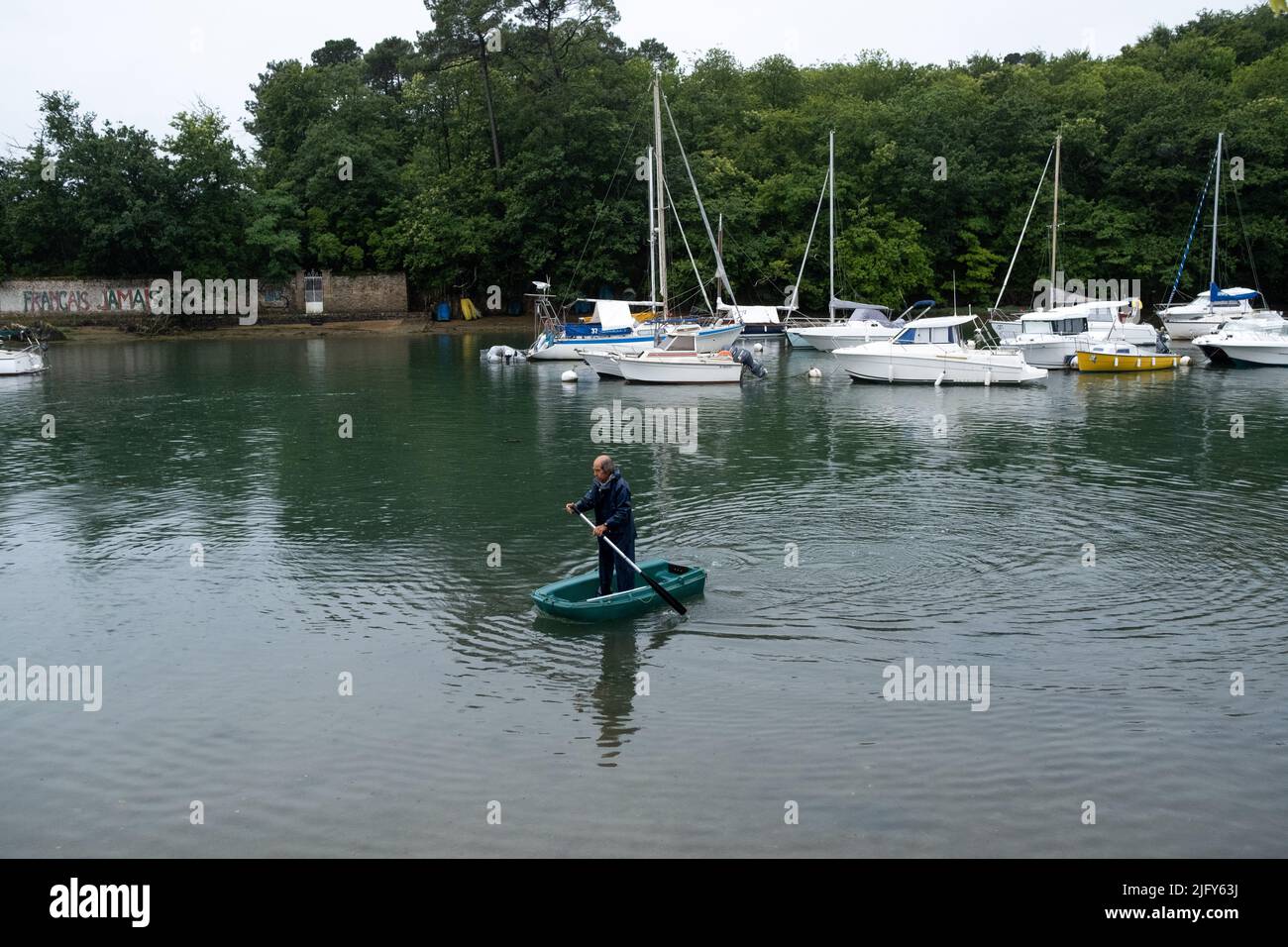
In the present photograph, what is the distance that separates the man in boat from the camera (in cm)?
1316

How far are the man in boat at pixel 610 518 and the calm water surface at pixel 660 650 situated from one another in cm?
64

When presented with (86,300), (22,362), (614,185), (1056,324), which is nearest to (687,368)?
(1056,324)

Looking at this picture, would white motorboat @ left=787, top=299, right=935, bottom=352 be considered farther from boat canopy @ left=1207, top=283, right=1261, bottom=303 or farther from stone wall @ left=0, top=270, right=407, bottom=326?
stone wall @ left=0, top=270, right=407, bottom=326

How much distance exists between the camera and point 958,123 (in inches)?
2559

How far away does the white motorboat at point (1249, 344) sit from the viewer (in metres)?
41.3

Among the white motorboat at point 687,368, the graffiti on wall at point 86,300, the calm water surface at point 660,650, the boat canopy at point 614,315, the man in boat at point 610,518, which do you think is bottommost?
the calm water surface at point 660,650

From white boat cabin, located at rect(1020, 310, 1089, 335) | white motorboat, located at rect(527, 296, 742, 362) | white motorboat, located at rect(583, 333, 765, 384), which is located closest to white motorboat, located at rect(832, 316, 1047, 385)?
white motorboat, located at rect(583, 333, 765, 384)

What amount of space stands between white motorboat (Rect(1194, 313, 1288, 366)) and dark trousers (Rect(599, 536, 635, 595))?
3558 centimetres

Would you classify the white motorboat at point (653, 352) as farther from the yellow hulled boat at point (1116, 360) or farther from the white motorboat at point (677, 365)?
the yellow hulled boat at point (1116, 360)

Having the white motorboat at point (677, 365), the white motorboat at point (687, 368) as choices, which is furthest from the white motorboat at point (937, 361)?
the white motorboat at point (687, 368)

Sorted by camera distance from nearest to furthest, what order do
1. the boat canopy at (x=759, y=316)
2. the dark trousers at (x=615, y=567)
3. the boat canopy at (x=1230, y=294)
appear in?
the dark trousers at (x=615, y=567) → the boat canopy at (x=1230, y=294) → the boat canopy at (x=759, y=316)

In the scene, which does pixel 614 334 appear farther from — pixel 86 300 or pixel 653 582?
pixel 86 300
